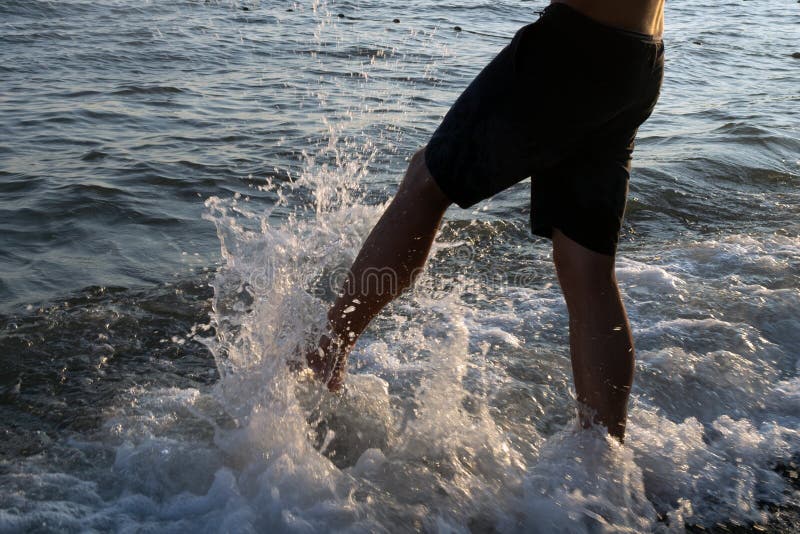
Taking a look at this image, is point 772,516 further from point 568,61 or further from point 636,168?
point 636,168

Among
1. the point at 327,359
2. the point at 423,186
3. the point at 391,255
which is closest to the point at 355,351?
the point at 327,359

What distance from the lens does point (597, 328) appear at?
6.97 feet

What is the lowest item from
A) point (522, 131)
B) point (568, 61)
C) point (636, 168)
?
point (636, 168)

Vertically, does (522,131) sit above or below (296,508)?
above

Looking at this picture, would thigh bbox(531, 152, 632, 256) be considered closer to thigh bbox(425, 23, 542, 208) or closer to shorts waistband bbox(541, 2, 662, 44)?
thigh bbox(425, 23, 542, 208)

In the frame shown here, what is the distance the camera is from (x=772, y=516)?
6.82 ft

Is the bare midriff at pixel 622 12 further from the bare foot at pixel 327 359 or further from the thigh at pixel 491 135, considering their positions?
the bare foot at pixel 327 359

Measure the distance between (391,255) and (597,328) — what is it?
58 cm

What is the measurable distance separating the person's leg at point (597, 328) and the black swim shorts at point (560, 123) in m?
0.06

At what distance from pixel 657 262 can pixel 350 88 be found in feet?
15.4

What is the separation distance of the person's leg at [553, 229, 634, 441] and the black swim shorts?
0.06 metres

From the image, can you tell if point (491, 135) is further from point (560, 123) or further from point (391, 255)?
point (391, 255)

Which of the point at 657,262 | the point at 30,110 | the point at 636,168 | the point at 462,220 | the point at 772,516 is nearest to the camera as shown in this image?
the point at 772,516

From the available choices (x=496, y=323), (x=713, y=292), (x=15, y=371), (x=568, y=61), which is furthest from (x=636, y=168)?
(x=15, y=371)
